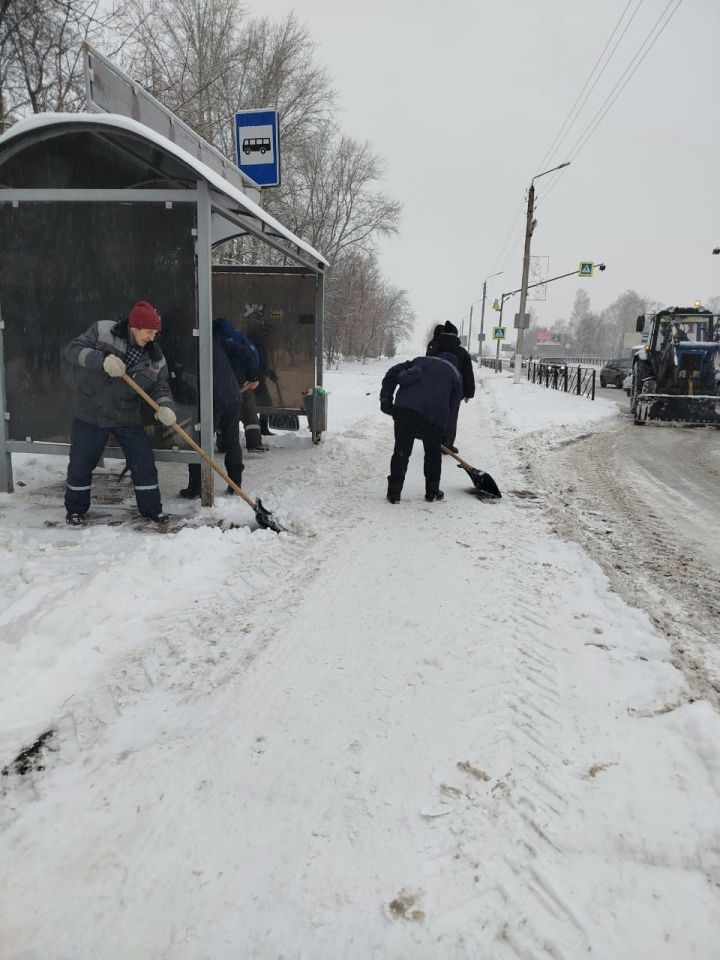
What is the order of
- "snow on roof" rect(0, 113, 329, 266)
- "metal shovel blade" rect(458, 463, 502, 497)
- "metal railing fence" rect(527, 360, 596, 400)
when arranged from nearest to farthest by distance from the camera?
"snow on roof" rect(0, 113, 329, 266)
"metal shovel blade" rect(458, 463, 502, 497)
"metal railing fence" rect(527, 360, 596, 400)

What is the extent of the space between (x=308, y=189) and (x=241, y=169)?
22.9 m

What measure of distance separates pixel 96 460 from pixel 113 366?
82 cm

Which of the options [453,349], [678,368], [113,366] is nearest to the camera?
[113,366]

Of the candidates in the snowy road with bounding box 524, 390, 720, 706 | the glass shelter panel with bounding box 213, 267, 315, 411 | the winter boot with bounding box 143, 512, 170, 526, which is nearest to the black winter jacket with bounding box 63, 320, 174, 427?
the winter boot with bounding box 143, 512, 170, 526

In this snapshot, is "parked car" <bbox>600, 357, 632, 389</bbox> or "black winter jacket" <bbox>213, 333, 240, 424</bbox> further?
"parked car" <bbox>600, 357, 632, 389</bbox>

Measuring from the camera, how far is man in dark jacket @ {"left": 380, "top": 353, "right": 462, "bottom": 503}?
5660mm

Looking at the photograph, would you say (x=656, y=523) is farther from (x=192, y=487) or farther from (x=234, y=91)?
(x=234, y=91)

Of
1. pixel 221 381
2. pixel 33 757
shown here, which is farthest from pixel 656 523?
pixel 33 757

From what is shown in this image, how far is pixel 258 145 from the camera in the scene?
715 cm

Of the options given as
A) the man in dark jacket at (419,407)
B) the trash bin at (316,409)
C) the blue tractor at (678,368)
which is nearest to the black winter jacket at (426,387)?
the man in dark jacket at (419,407)

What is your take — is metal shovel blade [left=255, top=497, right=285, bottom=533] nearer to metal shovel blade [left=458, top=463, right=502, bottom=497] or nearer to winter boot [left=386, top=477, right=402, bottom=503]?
winter boot [left=386, top=477, right=402, bottom=503]

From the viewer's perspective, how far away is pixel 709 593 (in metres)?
3.94

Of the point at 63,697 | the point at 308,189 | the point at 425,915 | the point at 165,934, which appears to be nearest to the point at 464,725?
the point at 425,915

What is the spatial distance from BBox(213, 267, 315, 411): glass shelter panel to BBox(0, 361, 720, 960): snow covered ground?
4990 millimetres
